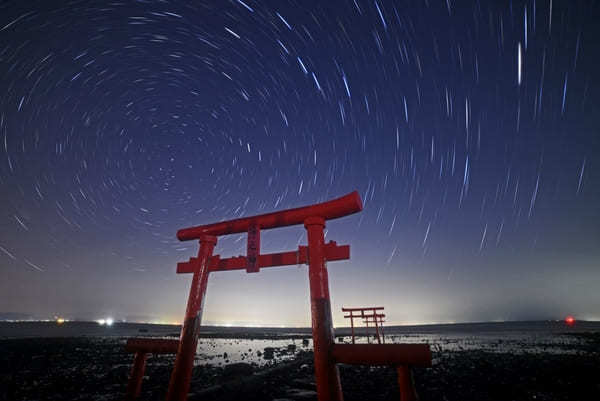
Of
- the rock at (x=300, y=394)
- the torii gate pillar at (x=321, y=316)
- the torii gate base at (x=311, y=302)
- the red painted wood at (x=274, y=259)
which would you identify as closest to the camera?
the torii gate base at (x=311, y=302)

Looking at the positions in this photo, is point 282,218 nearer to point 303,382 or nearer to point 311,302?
point 311,302

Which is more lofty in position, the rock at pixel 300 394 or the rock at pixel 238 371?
the rock at pixel 238 371

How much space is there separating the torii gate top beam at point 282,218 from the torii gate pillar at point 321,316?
0.22 metres

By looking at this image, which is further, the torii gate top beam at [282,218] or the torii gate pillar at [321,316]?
the torii gate top beam at [282,218]

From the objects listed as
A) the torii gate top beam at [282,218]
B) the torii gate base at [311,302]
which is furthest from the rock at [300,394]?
the torii gate top beam at [282,218]

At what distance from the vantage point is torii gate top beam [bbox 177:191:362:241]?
477cm

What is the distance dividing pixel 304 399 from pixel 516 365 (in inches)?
554

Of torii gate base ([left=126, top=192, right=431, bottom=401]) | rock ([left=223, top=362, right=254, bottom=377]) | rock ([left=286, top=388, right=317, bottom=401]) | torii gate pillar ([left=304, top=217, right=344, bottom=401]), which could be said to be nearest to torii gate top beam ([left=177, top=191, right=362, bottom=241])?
torii gate base ([left=126, top=192, right=431, bottom=401])

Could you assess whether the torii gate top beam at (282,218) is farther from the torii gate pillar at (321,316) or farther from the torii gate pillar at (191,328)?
the torii gate pillar at (191,328)

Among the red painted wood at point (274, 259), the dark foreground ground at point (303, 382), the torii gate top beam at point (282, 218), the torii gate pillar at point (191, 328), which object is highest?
the torii gate top beam at point (282, 218)

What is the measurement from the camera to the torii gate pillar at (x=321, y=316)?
3758 mm

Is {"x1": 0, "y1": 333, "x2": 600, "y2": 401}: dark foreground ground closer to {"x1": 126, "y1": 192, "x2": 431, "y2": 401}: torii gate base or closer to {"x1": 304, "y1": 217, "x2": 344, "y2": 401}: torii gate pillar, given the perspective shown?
{"x1": 126, "y1": 192, "x2": 431, "y2": 401}: torii gate base

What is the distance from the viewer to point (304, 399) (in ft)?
28.5

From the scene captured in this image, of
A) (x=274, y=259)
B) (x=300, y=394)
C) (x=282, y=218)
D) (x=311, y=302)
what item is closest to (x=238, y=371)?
(x=300, y=394)
